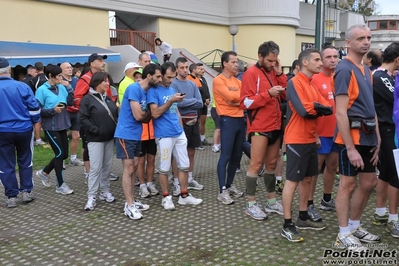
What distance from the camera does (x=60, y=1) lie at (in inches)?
587

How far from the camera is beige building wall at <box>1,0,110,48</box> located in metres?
13.6

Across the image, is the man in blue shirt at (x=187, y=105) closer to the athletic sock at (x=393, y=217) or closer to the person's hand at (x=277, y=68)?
the person's hand at (x=277, y=68)

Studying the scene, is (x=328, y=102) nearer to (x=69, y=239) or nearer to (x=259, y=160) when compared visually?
(x=259, y=160)

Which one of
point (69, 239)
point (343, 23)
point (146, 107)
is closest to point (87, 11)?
point (146, 107)

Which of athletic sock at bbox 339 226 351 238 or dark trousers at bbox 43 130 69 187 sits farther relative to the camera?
dark trousers at bbox 43 130 69 187

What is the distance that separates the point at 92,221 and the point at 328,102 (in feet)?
10.8

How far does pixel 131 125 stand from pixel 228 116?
133 cm

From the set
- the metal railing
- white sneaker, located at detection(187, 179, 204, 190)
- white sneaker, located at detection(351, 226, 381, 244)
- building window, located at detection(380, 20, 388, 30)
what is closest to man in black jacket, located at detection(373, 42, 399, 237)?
white sneaker, located at detection(351, 226, 381, 244)

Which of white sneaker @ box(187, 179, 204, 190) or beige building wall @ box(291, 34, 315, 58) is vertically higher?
beige building wall @ box(291, 34, 315, 58)

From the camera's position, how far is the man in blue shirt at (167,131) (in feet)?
16.6

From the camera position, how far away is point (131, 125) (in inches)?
199

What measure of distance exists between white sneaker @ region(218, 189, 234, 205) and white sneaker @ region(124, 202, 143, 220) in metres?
1.16

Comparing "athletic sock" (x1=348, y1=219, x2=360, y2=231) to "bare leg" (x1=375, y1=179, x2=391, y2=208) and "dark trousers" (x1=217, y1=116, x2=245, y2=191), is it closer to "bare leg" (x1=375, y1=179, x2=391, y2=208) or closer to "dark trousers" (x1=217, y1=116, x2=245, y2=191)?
"bare leg" (x1=375, y1=179, x2=391, y2=208)

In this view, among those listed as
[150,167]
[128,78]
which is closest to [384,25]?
[128,78]
